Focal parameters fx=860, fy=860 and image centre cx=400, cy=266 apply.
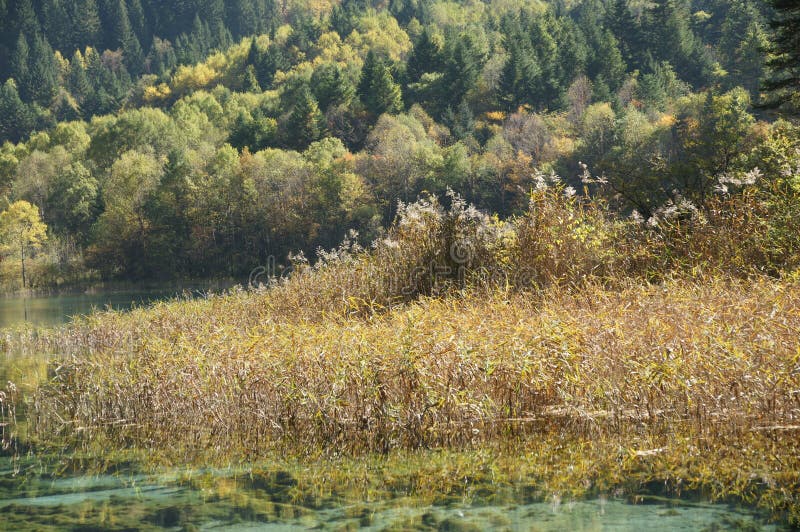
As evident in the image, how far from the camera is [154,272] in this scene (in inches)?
3211

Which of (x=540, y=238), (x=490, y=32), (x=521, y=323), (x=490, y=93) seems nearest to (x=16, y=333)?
(x=540, y=238)

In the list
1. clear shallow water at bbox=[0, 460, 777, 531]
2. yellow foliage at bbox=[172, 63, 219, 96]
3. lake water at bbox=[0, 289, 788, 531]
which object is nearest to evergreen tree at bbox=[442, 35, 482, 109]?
yellow foliage at bbox=[172, 63, 219, 96]

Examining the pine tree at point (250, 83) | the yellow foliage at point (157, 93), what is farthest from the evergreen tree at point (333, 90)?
the yellow foliage at point (157, 93)

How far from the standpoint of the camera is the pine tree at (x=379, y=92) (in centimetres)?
10138

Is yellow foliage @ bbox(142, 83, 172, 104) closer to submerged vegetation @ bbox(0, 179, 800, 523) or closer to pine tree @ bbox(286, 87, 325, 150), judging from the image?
pine tree @ bbox(286, 87, 325, 150)

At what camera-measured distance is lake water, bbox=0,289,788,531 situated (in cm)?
757

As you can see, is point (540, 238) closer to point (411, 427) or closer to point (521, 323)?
point (521, 323)

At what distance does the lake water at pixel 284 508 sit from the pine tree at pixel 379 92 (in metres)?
94.2

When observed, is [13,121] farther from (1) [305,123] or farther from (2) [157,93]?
(1) [305,123]

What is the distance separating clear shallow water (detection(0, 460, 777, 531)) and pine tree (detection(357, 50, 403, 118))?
9470cm

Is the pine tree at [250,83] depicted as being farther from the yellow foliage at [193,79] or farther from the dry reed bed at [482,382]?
the dry reed bed at [482,382]

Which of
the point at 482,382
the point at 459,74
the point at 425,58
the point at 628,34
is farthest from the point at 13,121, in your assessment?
the point at 482,382

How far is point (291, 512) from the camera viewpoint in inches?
321

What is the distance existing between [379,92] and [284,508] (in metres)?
95.8
